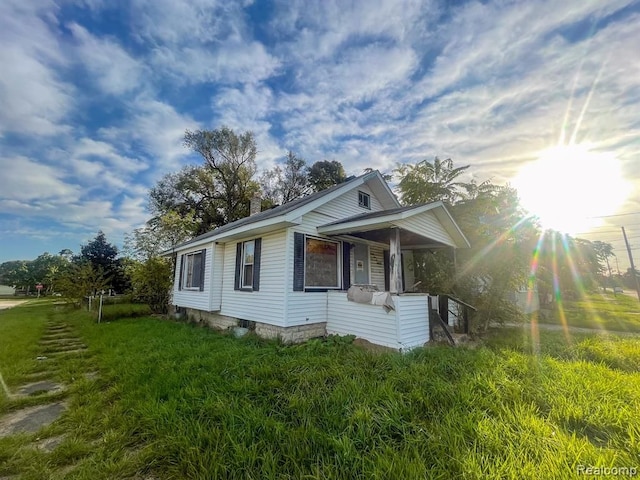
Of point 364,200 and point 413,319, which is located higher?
point 364,200

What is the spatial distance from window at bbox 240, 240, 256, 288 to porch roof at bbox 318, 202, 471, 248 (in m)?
2.29

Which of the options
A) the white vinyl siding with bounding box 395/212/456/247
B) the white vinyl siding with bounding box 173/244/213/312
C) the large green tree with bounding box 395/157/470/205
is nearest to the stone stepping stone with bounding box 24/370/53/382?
the white vinyl siding with bounding box 173/244/213/312

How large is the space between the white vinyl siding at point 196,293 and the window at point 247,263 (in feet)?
5.95

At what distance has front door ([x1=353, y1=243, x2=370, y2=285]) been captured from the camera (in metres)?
8.52

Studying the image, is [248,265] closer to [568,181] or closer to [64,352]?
[64,352]

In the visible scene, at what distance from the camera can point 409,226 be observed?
688cm

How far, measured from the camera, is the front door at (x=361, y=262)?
8523 millimetres

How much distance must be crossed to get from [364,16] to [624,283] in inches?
3051

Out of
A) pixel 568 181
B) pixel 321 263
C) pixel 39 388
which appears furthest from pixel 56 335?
pixel 568 181

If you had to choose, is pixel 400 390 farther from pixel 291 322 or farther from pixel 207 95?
pixel 207 95

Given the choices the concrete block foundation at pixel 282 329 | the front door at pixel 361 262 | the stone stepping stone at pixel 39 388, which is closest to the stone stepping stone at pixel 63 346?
the stone stepping stone at pixel 39 388

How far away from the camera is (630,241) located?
24.3m

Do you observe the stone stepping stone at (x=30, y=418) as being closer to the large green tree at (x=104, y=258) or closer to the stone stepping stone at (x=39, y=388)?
the stone stepping stone at (x=39, y=388)

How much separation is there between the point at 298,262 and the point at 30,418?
488 cm
